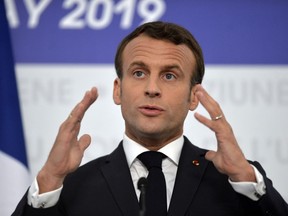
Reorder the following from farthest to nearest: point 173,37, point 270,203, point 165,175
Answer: point 173,37, point 165,175, point 270,203

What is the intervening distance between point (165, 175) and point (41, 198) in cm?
49

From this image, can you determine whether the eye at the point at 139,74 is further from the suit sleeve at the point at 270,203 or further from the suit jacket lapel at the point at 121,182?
the suit sleeve at the point at 270,203

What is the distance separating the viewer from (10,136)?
3395mm

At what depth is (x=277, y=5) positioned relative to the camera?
12.6 feet

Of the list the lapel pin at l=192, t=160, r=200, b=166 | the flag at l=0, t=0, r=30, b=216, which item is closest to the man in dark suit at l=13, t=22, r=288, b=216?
the lapel pin at l=192, t=160, r=200, b=166

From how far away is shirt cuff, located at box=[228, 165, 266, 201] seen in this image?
2.13 m

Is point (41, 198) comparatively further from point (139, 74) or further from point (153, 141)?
point (139, 74)

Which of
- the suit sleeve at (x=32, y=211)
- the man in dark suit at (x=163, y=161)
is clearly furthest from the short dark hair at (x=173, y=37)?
the suit sleeve at (x=32, y=211)

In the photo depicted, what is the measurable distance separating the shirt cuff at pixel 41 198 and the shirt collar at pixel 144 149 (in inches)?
14.0

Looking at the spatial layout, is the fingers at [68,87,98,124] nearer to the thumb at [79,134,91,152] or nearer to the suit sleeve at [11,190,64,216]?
the thumb at [79,134,91,152]

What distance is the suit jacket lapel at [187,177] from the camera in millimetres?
2238

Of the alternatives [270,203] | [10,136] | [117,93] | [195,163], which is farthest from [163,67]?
[10,136]

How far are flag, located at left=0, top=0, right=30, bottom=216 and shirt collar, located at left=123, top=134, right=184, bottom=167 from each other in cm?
111

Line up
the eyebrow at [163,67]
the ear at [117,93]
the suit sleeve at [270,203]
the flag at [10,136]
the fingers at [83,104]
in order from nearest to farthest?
the suit sleeve at [270,203] → the fingers at [83,104] → the eyebrow at [163,67] → the ear at [117,93] → the flag at [10,136]
